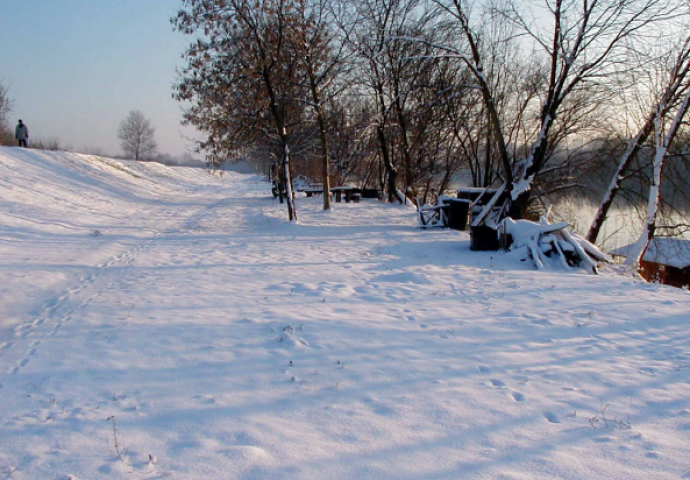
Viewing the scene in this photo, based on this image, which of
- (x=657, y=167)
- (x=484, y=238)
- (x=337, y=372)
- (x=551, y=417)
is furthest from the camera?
(x=657, y=167)

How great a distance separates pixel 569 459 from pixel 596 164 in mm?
15317

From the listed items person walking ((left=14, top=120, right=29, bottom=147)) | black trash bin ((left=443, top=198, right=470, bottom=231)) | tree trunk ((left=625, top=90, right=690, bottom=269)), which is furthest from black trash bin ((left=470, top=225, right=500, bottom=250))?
person walking ((left=14, top=120, right=29, bottom=147))

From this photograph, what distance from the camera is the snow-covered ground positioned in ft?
8.77

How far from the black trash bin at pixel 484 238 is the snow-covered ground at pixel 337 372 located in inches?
56.8

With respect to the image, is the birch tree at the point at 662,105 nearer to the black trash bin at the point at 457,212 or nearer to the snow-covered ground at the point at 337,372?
the black trash bin at the point at 457,212

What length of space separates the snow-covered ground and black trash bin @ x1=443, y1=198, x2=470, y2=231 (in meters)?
5.33

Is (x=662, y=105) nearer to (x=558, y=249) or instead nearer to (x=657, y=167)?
(x=657, y=167)

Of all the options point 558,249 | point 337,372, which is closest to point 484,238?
point 558,249

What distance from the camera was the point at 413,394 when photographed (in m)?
3.47

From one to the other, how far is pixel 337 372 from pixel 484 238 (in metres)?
6.93

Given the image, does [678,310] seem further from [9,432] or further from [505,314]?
[9,432]

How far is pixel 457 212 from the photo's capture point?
13.6 metres

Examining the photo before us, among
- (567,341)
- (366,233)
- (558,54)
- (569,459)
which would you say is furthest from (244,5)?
(569,459)

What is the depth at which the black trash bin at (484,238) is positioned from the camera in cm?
976
